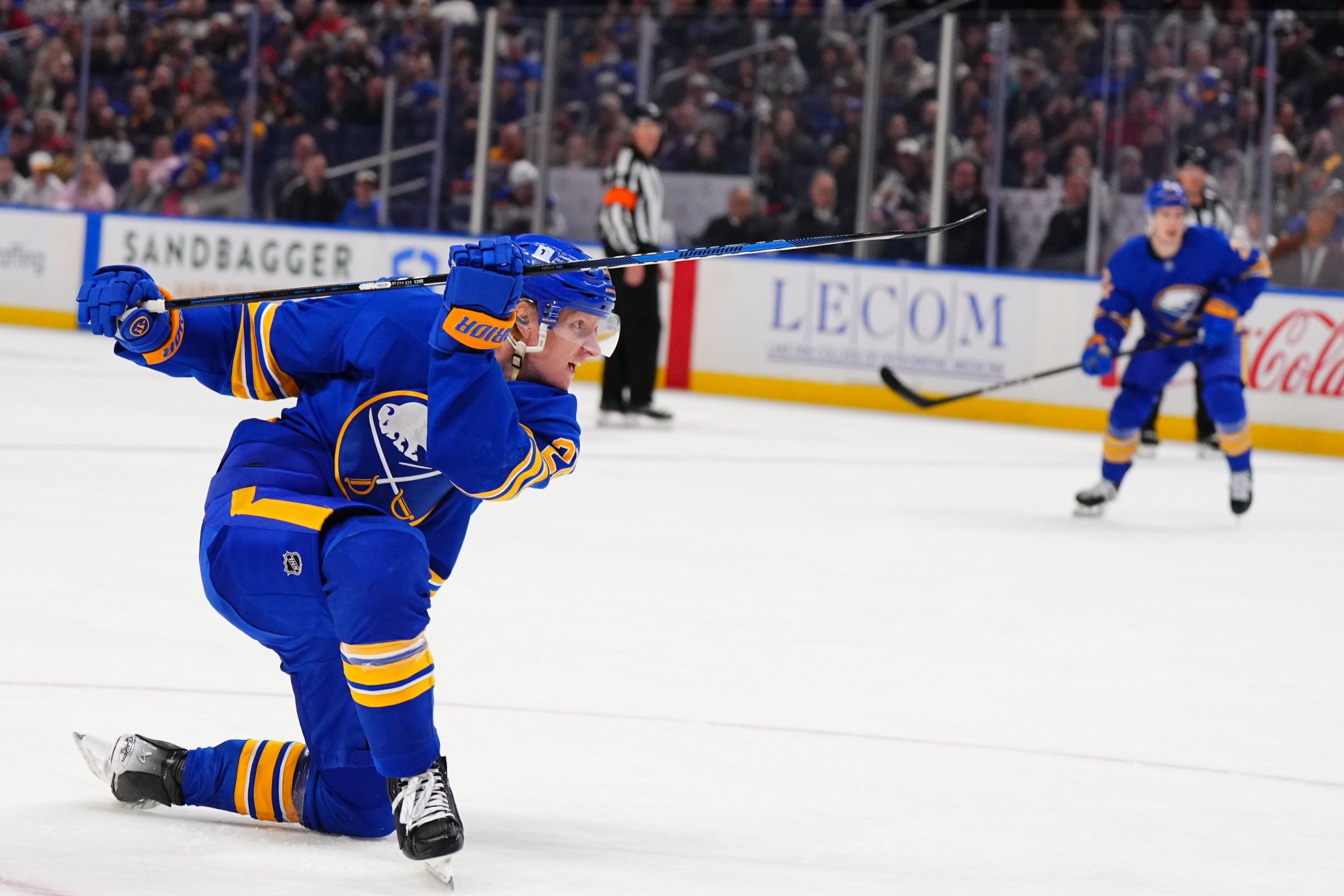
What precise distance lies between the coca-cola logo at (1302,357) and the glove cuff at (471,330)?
811cm

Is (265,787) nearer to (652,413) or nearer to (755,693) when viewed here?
(755,693)

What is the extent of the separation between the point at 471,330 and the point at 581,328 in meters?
0.26

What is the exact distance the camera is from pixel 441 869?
2248 mm

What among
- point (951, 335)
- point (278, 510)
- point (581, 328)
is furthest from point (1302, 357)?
point (278, 510)

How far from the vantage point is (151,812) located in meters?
2.56

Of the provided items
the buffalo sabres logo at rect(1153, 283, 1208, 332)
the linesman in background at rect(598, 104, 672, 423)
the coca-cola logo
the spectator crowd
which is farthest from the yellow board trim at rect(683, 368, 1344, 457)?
the buffalo sabres logo at rect(1153, 283, 1208, 332)

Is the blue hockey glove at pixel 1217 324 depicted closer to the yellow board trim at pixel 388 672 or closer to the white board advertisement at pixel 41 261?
the yellow board trim at pixel 388 672

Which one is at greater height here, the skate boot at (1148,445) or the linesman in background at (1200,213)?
the linesman in background at (1200,213)

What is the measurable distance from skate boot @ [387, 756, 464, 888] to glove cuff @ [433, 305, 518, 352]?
19.8 inches

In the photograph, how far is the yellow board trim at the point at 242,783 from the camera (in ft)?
8.23

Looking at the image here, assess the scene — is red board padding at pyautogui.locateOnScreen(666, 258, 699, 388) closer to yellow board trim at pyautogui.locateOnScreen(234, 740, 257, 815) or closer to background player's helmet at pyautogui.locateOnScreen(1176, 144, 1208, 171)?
background player's helmet at pyautogui.locateOnScreen(1176, 144, 1208, 171)

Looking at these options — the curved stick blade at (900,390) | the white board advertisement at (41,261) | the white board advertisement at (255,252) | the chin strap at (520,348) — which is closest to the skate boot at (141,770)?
the chin strap at (520,348)

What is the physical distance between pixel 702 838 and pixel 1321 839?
2.97ft

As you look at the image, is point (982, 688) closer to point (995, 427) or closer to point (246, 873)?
point (246, 873)
